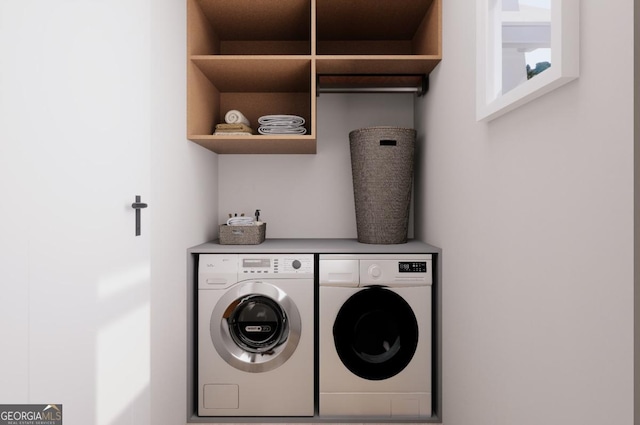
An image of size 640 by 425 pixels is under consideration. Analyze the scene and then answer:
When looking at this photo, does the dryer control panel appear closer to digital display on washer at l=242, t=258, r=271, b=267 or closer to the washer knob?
the washer knob

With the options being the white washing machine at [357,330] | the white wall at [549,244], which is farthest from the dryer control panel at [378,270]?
the white wall at [549,244]

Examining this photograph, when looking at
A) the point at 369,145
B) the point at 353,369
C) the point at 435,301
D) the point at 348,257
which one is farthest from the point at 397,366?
the point at 369,145

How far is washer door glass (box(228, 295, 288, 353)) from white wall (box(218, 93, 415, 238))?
0.70 meters

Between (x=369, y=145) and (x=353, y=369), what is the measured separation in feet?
3.92

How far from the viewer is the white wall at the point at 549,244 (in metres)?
0.76

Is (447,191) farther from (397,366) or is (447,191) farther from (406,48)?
(406,48)

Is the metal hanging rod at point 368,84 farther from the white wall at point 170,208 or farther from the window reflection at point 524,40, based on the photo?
the window reflection at point 524,40

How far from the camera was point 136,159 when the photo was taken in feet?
4.73

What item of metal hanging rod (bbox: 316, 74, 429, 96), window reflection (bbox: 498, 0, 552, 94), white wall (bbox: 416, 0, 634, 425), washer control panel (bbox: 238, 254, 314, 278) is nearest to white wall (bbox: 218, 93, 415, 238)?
metal hanging rod (bbox: 316, 74, 429, 96)

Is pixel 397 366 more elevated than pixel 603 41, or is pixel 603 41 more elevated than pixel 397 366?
pixel 603 41

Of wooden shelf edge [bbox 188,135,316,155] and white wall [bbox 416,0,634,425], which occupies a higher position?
wooden shelf edge [bbox 188,135,316,155]

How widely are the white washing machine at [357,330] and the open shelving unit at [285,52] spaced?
0.76m

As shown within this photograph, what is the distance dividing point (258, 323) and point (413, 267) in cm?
85

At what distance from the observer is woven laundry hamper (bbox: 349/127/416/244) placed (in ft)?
7.04
